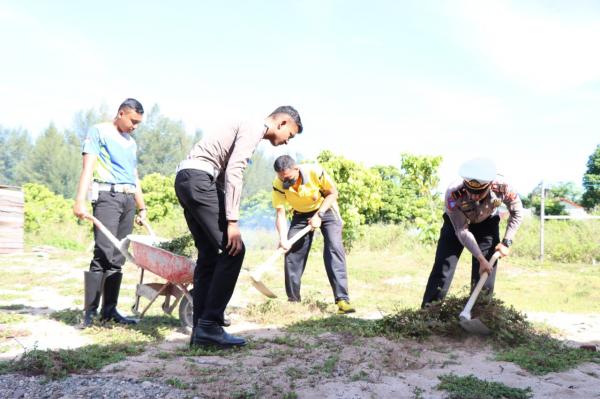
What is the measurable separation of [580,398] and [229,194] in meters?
2.13

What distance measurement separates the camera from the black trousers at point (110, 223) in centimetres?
409

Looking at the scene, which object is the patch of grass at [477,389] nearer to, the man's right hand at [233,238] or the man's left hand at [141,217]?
the man's right hand at [233,238]

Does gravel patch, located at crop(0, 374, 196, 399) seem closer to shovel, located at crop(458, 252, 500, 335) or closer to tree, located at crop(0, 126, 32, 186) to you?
shovel, located at crop(458, 252, 500, 335)

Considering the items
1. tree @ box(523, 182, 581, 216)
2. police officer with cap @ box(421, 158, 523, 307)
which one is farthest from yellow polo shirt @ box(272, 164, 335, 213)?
tree @ box(523, 182, 581, 216)

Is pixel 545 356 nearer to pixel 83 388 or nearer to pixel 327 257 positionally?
pixel 327 257

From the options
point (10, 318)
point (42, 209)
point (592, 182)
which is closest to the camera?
point (10, 318)

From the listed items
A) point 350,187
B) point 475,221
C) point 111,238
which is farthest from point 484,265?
point 350,187

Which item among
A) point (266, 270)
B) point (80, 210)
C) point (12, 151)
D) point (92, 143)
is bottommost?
point (266, 270)

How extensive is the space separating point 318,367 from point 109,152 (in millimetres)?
2266

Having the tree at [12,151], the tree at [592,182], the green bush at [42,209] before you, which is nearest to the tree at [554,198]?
the tree at [592,182]

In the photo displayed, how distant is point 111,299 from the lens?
4.21 metres

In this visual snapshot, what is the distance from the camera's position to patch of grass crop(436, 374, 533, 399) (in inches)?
106

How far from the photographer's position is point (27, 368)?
285cm

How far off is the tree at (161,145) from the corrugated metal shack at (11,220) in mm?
40054
